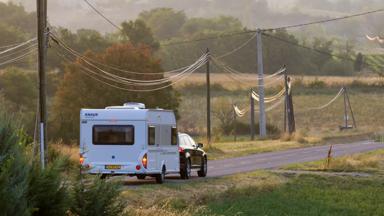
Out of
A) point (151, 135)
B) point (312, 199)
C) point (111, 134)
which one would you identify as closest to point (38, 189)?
point (312, 199)

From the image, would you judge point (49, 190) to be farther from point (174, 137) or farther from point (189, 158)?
point (189, 158)

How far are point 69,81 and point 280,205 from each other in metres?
42.7

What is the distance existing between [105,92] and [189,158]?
109 ft

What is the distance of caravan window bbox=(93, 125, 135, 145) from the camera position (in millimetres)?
29266

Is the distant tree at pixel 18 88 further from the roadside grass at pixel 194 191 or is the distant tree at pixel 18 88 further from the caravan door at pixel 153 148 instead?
the caravan door at pixel 153 148

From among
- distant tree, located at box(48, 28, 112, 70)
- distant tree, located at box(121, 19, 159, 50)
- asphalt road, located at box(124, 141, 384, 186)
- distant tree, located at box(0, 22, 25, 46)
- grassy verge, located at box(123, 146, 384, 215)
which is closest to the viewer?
grassy verge, located at box(123, 146, 384, 215)

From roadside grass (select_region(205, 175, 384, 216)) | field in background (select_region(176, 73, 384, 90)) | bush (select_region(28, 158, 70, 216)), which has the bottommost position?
roadside grass (select_region(205, 175, 384, 216))

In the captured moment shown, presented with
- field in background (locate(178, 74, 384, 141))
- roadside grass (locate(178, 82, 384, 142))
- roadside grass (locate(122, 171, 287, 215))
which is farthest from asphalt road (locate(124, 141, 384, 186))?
roadside grass (locate(178, 82, 384, 142))

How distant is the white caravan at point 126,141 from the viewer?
29.0 m

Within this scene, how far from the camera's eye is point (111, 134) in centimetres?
2966

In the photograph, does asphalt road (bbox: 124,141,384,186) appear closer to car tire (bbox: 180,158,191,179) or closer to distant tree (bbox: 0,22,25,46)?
car tire (bbox: 180,158,191,179)

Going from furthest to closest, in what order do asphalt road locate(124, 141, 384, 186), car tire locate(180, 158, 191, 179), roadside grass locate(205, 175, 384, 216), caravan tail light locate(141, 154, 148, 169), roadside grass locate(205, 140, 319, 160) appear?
roadside grass locate(205, 140, 319, 160), asphalt road locate(124, 141, 384, 186), car tire locate(180, 158, 191, 179), caravan tail light locate(141, 154, 148, 169), roadside grass locate(205, 175, 384, 216)

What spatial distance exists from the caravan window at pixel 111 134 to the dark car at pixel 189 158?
3.23 metres

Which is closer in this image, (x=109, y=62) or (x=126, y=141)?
(x=126, y=141)
